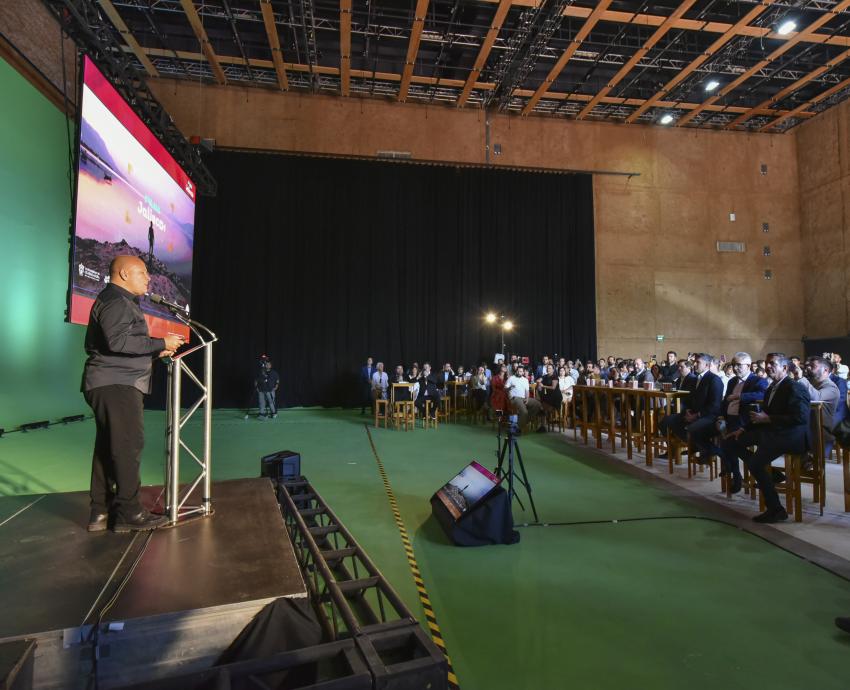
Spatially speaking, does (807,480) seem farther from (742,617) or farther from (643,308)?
(643,308)

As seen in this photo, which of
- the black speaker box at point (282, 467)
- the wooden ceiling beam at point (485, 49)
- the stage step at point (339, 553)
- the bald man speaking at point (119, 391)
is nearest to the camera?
the bald man speaking at point (119, 391)

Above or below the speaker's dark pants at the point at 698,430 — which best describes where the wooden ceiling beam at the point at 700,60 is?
above

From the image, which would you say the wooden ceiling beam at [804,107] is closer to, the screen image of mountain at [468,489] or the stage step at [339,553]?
the screen image of mountain at [468,489]

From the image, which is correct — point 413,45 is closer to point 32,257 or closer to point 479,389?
point 479,389

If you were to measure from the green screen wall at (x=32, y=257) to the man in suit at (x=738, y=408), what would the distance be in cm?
943

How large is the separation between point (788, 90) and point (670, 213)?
152 inches

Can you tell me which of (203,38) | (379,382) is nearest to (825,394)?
(379,382)

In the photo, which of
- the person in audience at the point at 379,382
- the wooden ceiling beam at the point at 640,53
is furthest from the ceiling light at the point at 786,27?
the person in audience at the point at 379,382

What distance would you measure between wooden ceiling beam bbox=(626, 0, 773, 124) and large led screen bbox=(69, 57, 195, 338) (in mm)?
11133

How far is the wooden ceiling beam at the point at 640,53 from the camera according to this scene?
9270mm

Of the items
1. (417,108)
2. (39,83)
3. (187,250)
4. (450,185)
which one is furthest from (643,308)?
(39,83)

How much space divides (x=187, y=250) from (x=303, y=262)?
5.14m

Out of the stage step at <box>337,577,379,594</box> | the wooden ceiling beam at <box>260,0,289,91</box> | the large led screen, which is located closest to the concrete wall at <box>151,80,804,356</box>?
the wooden ceiling beam at <box>260,0,289,91</box>

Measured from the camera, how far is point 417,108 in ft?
43.2
